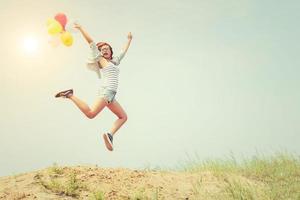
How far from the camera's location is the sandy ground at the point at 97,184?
27.8 ft

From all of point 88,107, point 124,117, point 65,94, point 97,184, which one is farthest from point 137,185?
point 65,94

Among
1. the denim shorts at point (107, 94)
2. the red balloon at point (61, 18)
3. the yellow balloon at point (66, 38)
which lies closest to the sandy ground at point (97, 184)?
the denim shorts at point (107, 94)

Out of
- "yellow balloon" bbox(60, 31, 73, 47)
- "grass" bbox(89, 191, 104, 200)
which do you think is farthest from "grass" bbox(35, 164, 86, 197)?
"yellow balloon" bbox(60, 31, 73, 47)

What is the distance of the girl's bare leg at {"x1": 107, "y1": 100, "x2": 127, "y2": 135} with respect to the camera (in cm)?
999

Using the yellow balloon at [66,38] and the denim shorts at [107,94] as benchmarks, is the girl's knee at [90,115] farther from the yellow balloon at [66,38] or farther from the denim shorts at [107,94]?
the yellow balloon at [66,38]

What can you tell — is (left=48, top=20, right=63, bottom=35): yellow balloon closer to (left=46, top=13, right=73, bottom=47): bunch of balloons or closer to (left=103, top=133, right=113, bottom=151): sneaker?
(left=46, top=13, right=73, bottom=47): bunch of balloons

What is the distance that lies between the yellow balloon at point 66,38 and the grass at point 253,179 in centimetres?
371

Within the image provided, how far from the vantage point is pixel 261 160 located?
1282cm

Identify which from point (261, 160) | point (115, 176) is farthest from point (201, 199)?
point (261, 160)

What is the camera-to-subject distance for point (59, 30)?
9.57 m

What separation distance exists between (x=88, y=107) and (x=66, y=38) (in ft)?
4.72

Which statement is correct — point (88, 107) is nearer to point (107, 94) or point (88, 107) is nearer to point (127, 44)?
point (107, 94)

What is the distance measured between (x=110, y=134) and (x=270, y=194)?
341cm

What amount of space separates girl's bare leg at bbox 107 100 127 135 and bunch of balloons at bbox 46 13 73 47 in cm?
149
